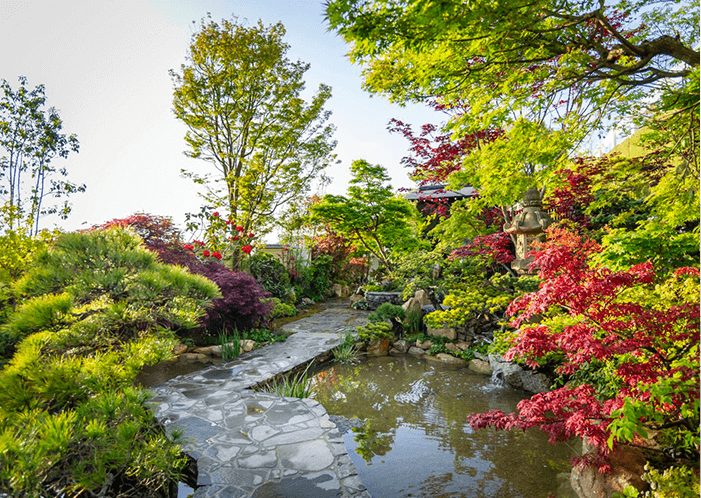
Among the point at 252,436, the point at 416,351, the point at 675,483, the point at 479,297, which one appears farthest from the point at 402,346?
the point at 675,483

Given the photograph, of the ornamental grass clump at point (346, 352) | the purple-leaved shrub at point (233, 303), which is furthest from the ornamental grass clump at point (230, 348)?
the ornamental grass clump at point (346, 352)

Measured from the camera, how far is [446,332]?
721 cm

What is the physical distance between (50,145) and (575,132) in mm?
10284

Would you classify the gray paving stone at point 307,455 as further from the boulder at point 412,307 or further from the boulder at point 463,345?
the boulder at point 412,307

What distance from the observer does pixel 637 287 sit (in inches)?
110

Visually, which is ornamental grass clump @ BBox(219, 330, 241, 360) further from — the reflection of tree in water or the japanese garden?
the reflection of tree in water

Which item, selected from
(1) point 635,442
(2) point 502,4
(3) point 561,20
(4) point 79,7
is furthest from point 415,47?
(4) point 79,7

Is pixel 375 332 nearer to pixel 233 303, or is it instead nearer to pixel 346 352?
pixel 346 352

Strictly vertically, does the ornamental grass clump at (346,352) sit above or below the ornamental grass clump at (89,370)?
below

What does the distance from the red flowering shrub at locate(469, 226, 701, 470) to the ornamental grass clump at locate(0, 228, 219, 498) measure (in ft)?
8.87

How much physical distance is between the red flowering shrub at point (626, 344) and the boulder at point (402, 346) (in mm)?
4134

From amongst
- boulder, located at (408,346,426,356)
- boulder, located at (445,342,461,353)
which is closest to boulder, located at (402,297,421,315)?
boulder, located at (408,346,426,356)

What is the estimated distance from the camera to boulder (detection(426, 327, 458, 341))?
711 centimetres

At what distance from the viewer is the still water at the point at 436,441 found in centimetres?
303
